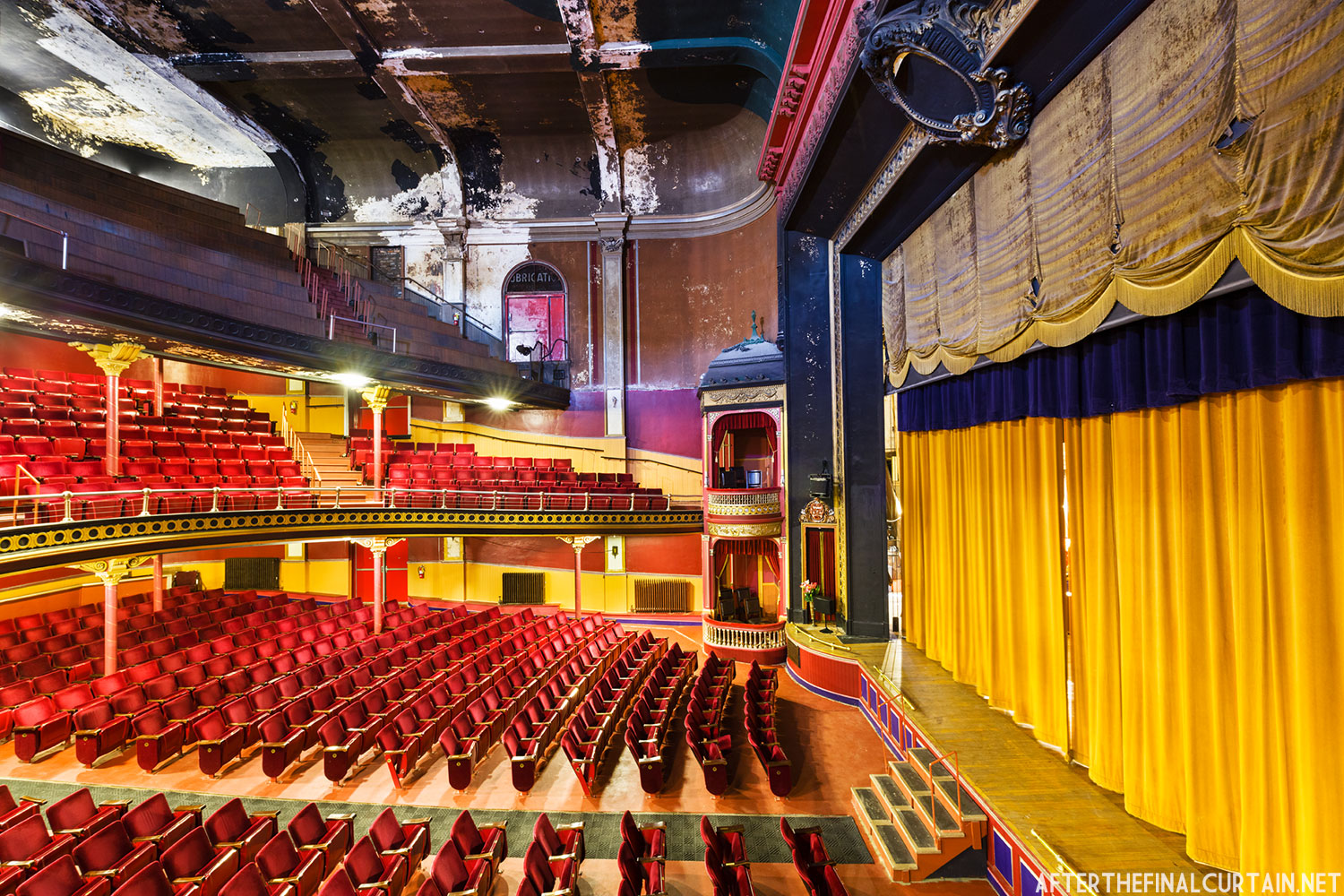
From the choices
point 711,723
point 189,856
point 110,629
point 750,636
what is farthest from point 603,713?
point 110,629

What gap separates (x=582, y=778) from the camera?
20.9 feet

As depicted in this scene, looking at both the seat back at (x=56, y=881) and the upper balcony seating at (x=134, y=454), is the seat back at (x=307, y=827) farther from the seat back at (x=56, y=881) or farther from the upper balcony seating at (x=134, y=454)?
the upper balcony seating at (x=134, y=454)

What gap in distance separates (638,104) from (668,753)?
14.7 meters

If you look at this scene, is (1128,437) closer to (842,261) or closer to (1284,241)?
(1284,241)

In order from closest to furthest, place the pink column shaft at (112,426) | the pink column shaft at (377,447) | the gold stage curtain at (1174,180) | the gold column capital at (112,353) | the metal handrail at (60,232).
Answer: the gold stage curtain at (1174,180), the metal handrail at (60,232), the gold column capital at (112,353), the pink column shaft at (112,426), the pink column shaft at (377,447)

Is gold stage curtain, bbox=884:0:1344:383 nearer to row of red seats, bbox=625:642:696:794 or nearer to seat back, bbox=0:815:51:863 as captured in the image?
row of red seats, bbox=625:642:696:794

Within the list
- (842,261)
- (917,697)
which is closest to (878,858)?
(917,697)

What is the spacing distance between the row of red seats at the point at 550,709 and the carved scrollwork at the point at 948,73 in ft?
24.0

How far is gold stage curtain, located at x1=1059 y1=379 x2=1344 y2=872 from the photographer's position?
2.97 m

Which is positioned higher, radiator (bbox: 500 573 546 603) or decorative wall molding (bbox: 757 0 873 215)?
decorative wall molding (bbox: 757 0 873 215)

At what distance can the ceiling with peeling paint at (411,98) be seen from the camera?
41.7ft

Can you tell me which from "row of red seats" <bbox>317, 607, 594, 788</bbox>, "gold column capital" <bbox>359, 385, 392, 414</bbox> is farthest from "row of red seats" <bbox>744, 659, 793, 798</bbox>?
"gold column capital" <bbox>359, 385, 392, 414</bbox>

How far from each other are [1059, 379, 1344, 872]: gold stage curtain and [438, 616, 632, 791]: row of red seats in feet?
18.6

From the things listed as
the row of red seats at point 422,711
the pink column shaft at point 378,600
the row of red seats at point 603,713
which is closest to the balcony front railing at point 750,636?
the row of red seats at point 603,713
